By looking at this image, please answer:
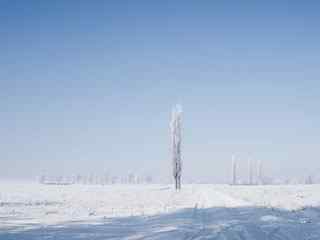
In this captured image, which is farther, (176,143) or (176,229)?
(176,143)

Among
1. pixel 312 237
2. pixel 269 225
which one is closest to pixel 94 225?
pixel 269 225

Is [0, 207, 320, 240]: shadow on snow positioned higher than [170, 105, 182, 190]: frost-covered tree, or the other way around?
[170, 105, 182, 190]: frost-covered tree

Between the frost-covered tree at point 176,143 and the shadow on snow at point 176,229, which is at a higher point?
the frost-covered tree at point 176,143

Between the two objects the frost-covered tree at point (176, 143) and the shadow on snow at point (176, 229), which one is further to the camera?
the frost-covered tree at point (176, 143)

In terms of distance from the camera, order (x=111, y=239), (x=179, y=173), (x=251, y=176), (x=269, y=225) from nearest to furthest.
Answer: (x=111, y=239) → (x=269, y=225) → (x=179, y=173) → (x=251, y=176)

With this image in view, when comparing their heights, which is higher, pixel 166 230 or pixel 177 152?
pixel 177 152

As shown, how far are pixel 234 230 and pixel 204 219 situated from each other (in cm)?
460

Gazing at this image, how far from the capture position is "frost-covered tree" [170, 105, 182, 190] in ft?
207

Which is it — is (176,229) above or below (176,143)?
below

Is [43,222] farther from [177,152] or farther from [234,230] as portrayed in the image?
[177,152]

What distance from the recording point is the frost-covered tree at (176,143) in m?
63.1

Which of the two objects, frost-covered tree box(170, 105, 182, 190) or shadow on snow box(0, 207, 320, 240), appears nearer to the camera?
shadow on snow box(0, 207, 320, 240)

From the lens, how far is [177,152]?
2518 inches

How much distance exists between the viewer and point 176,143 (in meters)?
64.8
